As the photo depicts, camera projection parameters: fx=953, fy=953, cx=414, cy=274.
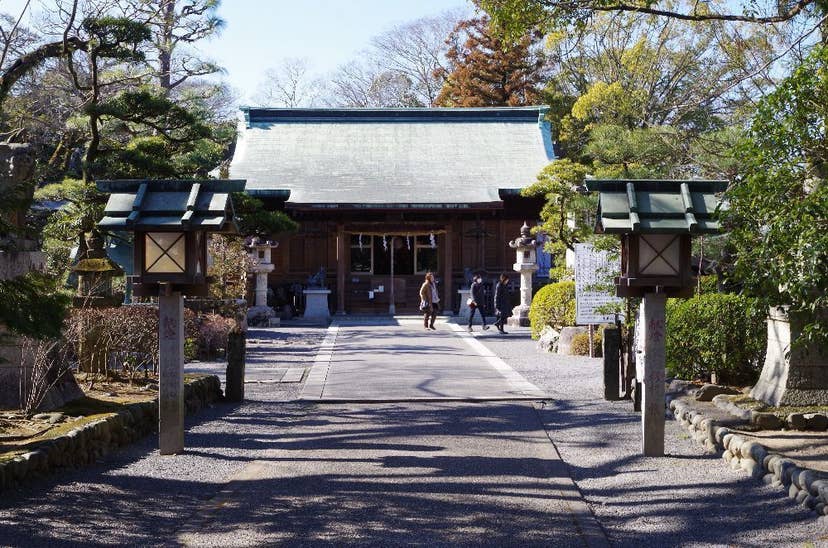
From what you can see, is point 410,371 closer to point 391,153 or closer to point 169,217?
point 169,217

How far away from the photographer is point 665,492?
6992 mm

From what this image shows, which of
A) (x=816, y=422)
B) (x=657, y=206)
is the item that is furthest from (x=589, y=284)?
(x=657, y=206)

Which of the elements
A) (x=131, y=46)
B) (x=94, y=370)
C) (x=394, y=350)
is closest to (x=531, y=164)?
(x=394, y=350)

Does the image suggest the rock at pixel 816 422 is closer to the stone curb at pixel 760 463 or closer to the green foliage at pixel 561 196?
the stone curb at pixel 760 463

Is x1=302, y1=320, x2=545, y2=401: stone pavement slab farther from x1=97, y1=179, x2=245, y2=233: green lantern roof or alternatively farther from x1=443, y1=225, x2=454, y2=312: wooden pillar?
x1=443, y1=225, x2=454, y2=312: wooden pillar

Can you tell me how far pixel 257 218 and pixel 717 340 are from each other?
47.0ft

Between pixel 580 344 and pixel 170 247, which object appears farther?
pixel 580 344

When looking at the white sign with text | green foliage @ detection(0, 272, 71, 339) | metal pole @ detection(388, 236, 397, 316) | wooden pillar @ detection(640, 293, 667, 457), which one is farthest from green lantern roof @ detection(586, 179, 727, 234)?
metal pole @ detection(388, 236, 397, 316)

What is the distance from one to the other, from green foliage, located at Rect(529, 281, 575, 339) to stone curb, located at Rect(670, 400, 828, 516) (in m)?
9.98

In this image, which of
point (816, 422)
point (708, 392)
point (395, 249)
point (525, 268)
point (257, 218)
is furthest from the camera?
point (395, 249)

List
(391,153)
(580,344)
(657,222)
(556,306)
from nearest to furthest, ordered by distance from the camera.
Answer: (657,222), (580,344), (556,306), (391,153)

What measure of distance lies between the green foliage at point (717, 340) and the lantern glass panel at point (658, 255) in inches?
136

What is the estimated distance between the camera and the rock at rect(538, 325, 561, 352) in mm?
18609

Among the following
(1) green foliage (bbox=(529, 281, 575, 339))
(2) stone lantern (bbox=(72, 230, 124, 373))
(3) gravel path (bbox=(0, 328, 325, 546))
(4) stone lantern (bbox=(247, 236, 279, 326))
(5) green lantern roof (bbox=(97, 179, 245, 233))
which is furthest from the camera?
(4) stone lantern (bbox=(247, 236, 279, 326))
